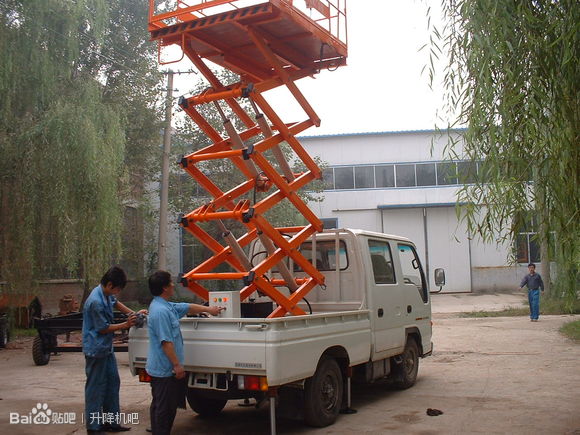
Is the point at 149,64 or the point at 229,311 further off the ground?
the point at 149,64

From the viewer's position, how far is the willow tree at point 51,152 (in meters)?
12.9

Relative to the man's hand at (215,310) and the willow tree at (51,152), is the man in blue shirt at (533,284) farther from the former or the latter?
the man's hand at (215,310)

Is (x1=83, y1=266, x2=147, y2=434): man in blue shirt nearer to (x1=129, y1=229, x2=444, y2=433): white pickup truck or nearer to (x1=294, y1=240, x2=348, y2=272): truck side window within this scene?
→ (x1=129, y1=229, x2=444, y2=433): white pickup truck

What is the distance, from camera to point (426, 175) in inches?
1303

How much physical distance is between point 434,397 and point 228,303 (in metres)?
3.48

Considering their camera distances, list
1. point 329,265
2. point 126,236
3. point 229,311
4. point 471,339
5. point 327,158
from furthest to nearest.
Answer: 1. point 327,158
2. point 126,236
3. point 471,339
4. point 329,265
5. point 229,311

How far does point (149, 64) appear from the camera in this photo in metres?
21.4

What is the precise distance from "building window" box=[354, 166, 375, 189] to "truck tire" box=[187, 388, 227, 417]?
88.0ft

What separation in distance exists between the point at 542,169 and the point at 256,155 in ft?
9.50

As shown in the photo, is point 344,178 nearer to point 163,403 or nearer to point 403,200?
point 403,200

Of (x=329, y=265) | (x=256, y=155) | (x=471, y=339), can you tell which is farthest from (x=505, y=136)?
(x=471, y=339)

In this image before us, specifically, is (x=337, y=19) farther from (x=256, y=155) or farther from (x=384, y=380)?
(x=384, y=380)

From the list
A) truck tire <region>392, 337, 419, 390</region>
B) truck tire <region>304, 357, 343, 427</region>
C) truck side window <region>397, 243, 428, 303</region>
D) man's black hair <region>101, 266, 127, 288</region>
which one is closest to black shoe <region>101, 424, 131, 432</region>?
man's black hair <region>101, 266, 127, 288</region>

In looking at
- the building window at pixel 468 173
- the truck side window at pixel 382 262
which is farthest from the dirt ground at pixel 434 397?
the building window at pixel 468 173
